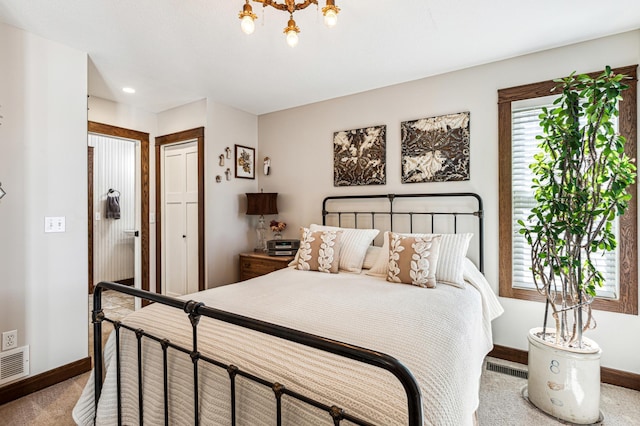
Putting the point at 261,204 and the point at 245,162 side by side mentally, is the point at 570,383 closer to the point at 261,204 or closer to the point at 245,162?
the point at 261,204

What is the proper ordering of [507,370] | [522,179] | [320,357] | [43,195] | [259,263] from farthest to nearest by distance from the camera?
[259,263] → [522,179] → [507,370] → [43,195] → [320,357]

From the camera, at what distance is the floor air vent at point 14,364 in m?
2.09

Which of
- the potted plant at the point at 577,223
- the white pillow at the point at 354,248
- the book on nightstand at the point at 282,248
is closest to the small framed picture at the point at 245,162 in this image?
the book on nightstand at the point at 282,248

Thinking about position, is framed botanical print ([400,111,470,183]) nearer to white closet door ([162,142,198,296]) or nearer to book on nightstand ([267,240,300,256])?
book on nightstand ([267,240,300,256])

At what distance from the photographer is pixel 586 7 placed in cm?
197


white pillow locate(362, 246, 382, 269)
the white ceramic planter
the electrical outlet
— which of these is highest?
white pillow locate(362, 246, 382, 269)

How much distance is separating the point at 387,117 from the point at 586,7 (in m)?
1.62

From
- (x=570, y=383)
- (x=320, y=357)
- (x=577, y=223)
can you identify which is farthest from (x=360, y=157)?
(x=320, y=357)

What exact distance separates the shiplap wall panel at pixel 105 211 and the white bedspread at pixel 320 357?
12.9 feet

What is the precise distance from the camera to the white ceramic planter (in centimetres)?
188

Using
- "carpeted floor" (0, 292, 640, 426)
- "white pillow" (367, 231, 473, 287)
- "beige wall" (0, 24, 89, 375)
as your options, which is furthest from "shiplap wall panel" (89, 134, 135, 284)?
"white pillow" (367, 231, 473, 287)

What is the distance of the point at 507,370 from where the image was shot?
98.1 inches

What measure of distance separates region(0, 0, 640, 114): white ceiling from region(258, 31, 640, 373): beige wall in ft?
0.41

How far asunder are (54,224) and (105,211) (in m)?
3.08
